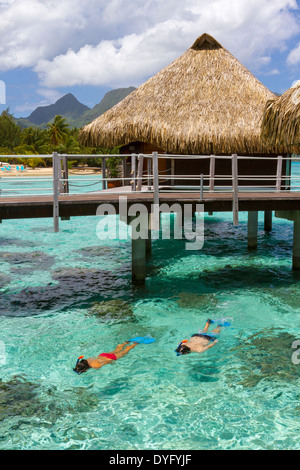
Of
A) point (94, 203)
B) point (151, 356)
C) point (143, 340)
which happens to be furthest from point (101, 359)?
point (94, 203)

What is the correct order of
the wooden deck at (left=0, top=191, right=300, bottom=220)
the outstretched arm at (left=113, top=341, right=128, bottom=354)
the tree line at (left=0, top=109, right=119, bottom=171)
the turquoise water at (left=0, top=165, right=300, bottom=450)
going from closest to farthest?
the turquoise water at (left=0, top=165, right=300, bottom=450)
the outstretched arm at (left=113, top=341, right=128, bottom=354)
the wooden deck at (left=0, top=191, right=300, bottom=220)
the tree line at (left=0, top=109, right=119, bottom=171)

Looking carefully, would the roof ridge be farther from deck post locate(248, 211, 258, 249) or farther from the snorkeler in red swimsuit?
the snorkeler in red swimsuit

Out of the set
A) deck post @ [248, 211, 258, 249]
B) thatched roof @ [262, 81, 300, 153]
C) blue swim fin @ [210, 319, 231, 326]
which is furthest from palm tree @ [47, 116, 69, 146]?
blue swim fin @ [210, 319, 231, 326]

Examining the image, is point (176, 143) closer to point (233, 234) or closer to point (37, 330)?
point (233, 234)

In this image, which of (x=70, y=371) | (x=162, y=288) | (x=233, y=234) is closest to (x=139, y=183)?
(x=162, y=288)

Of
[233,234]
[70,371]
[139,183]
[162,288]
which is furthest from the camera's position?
[233,234]

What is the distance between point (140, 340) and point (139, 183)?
3331 millimetres

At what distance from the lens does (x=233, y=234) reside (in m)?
16.5

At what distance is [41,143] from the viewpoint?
49875 millimetres

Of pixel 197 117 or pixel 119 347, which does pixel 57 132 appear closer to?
pixel 197 117

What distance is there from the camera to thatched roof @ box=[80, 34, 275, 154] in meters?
12.2

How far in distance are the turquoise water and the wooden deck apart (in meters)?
1.94
